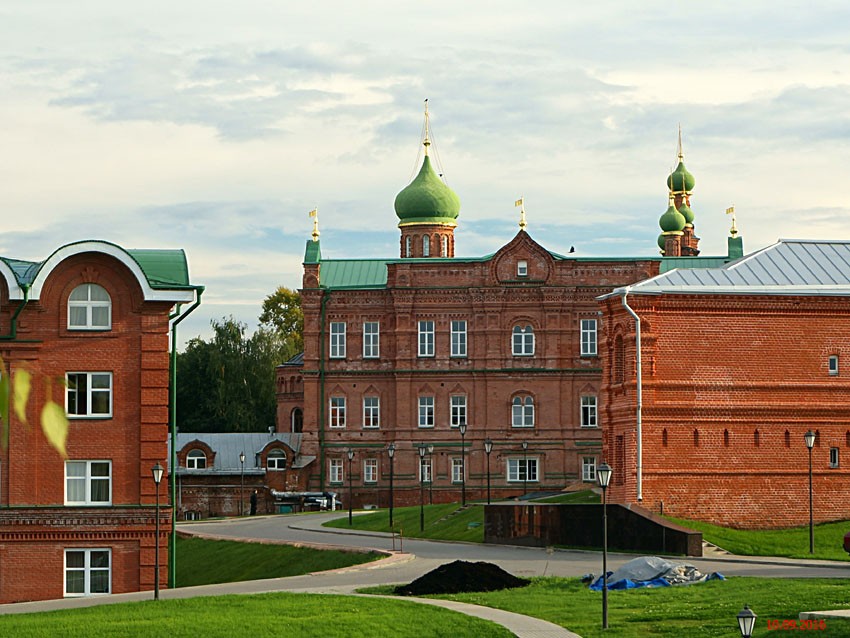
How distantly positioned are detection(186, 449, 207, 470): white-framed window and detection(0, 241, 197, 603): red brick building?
39.4 meters

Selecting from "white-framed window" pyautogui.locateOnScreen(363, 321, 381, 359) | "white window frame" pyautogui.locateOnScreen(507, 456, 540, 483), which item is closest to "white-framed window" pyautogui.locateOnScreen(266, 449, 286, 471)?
"white-framed window" pyautogui.locateOnScreen(363, 321, 381, 359)

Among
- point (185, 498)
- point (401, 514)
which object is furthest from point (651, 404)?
point (185, 498)

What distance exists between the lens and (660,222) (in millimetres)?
93875

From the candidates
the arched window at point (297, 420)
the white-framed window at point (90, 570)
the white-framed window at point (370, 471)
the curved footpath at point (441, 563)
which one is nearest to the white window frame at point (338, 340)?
the white-framed window at point (370, 471)

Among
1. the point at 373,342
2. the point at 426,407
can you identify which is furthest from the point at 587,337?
the point at 373,342

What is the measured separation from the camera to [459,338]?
7188 cm

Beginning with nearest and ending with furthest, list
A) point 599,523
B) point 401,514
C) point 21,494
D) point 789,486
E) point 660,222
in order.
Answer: point 21,494 → point 599,523 → point 789,486 → point 401,514 → point 660,222

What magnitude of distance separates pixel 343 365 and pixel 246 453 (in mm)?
7380

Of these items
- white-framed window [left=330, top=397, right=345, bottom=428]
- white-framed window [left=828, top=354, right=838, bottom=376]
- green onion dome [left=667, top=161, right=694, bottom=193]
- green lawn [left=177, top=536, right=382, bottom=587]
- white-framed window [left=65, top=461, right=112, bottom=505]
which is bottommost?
green lawn [left=177, top=536, right=382, bottom=587]

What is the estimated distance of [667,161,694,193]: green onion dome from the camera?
99188 millimetres

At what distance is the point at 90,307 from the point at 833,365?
870 inches

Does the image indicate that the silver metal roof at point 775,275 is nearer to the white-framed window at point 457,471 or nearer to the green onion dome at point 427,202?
the white-framed window at point 457,471

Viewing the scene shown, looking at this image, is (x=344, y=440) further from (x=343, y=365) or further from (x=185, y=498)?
(x=185, y=498)

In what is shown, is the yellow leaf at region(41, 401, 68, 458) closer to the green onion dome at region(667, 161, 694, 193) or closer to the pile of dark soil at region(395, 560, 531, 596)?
the pile of dark soil at region(395, 560, 531, 596)
